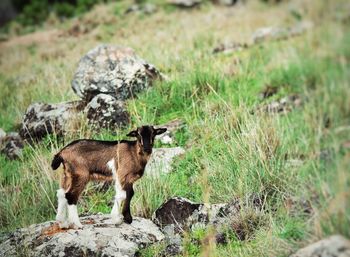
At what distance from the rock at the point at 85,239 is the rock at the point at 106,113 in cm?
168

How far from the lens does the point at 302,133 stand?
21.3 ft

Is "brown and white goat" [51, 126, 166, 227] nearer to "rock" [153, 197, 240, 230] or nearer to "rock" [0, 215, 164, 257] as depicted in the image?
"rock" [0, 215, 164, 257]

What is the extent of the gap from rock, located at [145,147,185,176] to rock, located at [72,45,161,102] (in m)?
1.26

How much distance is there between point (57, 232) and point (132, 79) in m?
3.18

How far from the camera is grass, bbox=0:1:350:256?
14.1 ft

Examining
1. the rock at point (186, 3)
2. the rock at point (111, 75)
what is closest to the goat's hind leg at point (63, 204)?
the rock at point (111, 75)

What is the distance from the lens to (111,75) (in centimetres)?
782

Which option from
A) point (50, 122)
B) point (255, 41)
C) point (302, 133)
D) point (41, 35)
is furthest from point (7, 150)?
point (41, 35)

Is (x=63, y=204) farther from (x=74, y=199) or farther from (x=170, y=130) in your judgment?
(x=170, y=130)

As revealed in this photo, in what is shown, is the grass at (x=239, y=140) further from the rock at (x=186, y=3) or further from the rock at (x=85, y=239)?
the rock at (x=186, y=3)

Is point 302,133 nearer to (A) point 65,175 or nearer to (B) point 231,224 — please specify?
(B) point 231,224

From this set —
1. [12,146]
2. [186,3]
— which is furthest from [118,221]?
[186,3]

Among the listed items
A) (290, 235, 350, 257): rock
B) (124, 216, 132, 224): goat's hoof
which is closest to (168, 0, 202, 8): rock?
(124, 216, 132, 224): goat's hoof

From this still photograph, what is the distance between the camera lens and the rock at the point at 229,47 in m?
11.2
